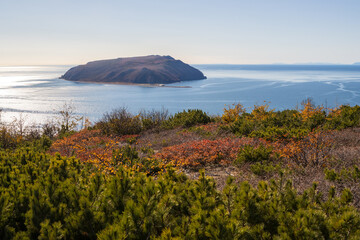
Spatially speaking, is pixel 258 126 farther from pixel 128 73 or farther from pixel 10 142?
pixel 128 73

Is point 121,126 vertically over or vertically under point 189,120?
under

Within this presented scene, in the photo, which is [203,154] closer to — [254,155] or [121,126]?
[254,155]

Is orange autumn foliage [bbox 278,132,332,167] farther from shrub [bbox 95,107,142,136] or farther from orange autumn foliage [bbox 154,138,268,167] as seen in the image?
shrub [bbox 95,107,142,136]

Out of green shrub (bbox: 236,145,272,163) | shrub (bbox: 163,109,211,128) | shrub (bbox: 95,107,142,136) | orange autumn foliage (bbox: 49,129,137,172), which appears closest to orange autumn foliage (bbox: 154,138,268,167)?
green shrub (bbox: 236,145,272,163)

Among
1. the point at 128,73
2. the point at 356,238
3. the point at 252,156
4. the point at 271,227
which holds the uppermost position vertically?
the point at 128,73

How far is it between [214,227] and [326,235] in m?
1.18

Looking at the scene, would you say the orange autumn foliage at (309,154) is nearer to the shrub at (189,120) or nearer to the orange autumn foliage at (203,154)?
the orange autumn foliage at (203,154)

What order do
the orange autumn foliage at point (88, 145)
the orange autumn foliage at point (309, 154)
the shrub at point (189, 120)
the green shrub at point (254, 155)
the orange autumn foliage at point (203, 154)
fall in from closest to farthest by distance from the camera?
1. the orange autumn foliage at point (309, 154)
2. the green shrub at point (254, 155)
3. the orange autumn foliage at point (203, 154)
4. the orange autumn foliage at point (88, 145)
5. the shrub at point (189, 120)

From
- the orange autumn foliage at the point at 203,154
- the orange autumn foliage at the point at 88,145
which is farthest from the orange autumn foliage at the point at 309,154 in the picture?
the orange autumn foliage at the point at 88,145

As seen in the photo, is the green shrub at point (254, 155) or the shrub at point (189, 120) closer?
the green shrub at point (254, 155)

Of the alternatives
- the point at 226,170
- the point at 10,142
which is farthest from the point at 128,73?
the point at 226,170

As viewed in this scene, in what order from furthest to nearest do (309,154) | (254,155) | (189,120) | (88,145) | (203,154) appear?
(189,120)
(88,145)
(203,154)
(254,155)
(309,154)

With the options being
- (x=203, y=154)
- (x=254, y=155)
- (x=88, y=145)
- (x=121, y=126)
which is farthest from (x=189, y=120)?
(x=254, y=155)

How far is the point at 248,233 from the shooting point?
276cm
